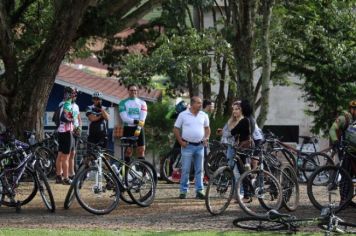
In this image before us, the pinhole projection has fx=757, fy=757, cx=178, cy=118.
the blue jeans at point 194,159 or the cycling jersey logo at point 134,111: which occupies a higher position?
the cycling jersey logo at point 134,111

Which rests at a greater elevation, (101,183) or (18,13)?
(18,13)

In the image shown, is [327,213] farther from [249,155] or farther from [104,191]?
[104,191]

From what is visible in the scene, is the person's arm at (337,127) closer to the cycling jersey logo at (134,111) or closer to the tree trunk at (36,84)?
the cycling jersey logo at (134,111)

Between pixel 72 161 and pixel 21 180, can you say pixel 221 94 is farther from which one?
pixel 21 180

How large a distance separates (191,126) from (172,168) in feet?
12.5

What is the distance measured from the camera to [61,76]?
28938mm

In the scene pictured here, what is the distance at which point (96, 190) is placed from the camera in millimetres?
11164

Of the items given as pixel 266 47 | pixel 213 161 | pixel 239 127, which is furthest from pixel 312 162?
pixel 239 127

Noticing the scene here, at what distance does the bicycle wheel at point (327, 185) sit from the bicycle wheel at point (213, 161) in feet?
12.6

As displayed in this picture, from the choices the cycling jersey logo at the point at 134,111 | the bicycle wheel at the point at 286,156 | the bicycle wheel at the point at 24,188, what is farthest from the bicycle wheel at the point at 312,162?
the bicycle wheel at the point at 24,188

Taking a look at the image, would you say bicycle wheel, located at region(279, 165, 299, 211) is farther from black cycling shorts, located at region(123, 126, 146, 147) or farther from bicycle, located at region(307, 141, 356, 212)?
black cycling shorts, located at region(123, 126, 146, 147)

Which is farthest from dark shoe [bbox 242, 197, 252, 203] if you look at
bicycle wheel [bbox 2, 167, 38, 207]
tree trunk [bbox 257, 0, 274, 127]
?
tree trunk [bbox 257, 0, 274, 127]

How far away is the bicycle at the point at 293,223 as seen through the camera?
8.92 metres

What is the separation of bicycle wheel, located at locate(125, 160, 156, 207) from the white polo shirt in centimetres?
94
